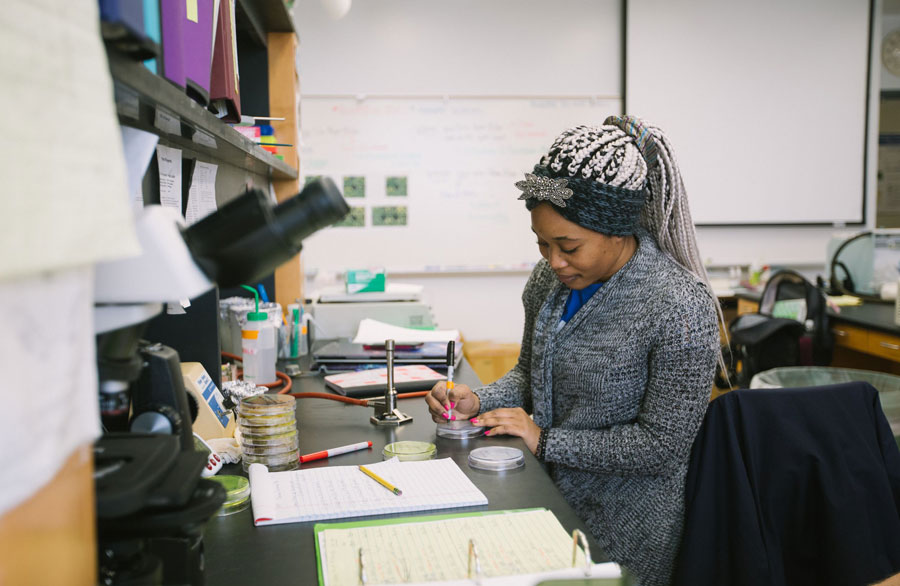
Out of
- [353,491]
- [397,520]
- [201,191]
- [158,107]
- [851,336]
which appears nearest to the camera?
[158,107]

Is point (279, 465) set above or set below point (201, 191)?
below

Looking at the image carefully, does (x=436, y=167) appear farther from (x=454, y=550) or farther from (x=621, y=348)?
(x=454, y=550)

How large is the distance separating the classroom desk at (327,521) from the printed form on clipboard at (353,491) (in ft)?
0.06

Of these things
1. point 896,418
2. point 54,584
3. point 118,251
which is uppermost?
point 118,251

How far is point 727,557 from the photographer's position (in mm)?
1181

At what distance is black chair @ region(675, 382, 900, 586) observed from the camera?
1128 mm

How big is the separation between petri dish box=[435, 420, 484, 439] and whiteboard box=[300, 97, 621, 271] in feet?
9.85

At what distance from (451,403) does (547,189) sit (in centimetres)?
49

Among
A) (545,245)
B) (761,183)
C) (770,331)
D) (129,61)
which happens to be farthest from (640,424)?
(761,183)

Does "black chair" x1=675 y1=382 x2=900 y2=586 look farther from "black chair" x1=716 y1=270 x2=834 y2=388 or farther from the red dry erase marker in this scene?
"black chair" x1=716 y1=270 x2=834 y2=388

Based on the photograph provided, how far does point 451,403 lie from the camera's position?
4.68ft

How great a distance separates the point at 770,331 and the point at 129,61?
3.08 m

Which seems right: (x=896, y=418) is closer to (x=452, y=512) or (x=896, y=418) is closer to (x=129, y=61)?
(x=452, y=512)

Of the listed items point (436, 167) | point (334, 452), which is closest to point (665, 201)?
point (334, 452)
